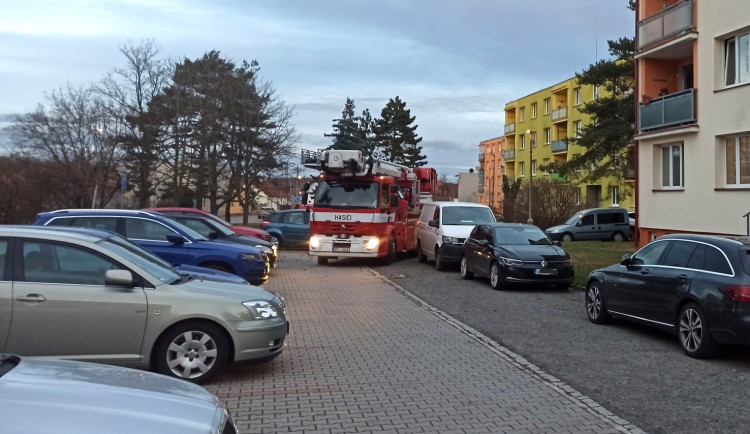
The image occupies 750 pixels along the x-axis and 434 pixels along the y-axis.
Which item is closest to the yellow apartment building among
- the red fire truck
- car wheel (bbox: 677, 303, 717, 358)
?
the red fire truck

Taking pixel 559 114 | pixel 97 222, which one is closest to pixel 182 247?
pixel 97 222

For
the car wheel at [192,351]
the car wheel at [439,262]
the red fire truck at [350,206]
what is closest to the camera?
the car wheel at [192,351]

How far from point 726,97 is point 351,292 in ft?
39.3

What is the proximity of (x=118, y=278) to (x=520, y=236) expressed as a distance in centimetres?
1093

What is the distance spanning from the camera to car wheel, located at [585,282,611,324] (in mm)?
10352

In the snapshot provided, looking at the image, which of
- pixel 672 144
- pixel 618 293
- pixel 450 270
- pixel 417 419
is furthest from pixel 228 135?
pixel 417 419

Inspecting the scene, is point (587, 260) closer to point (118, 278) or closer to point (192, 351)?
point (192, 351)

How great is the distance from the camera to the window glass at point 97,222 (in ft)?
38.2

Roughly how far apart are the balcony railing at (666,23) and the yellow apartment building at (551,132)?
27654mm

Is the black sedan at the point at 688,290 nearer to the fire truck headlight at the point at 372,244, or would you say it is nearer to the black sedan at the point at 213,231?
the black sedan at the point at 213,231

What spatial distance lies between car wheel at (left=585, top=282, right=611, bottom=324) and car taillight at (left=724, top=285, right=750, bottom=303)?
9.34 feet

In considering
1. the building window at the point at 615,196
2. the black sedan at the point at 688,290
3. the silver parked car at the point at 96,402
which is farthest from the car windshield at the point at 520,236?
the building window at the point at 615,196

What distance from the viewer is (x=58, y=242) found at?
6539 mm

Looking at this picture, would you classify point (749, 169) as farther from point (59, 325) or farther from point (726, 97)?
point (59, 325)
